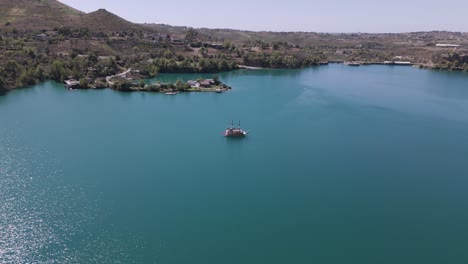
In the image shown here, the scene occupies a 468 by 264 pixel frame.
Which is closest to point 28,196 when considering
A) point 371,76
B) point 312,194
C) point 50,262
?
point 50,262

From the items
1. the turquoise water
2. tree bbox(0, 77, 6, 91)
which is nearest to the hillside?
tree bbox(0, 77, 6, 91)

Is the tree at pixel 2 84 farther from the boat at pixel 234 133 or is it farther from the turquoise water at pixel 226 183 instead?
the boat at pixel 234 133

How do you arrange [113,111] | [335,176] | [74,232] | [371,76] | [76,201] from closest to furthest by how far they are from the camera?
1. [74,232]
2. [76,201]
3. [335,176]
4. [113,111]
5. [371,76]

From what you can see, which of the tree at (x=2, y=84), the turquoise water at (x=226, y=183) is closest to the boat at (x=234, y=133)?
the turquoise water at (x=226, y=183)

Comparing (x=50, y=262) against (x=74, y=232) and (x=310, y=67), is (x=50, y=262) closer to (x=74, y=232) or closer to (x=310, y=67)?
(x=74, y=232)

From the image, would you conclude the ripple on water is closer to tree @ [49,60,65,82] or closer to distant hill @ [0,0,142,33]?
tree @ [49,60,65,82]

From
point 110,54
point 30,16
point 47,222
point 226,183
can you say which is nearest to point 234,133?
point 226,183

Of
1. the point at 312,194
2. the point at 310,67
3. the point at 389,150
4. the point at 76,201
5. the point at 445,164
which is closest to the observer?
the point at 76,201
